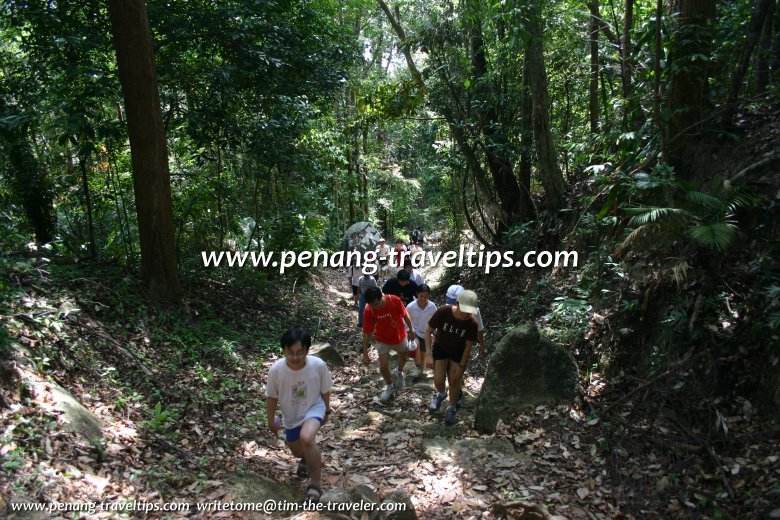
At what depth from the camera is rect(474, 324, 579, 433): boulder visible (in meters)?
5.91

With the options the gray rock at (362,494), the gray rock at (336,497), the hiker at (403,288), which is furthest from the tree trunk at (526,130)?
the gray rock at (336,497)

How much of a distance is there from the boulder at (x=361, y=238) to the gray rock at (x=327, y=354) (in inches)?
382

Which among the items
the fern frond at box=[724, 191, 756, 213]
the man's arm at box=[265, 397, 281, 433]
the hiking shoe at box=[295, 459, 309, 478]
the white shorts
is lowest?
the hiking shoe at box=[295, 459, 309, 478]

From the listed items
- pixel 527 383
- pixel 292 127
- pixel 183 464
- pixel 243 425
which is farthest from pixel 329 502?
pixel 292 127

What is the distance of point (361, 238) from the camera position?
788 inches

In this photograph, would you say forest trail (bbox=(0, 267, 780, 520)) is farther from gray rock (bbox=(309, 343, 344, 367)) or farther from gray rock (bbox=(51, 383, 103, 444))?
gray rock (bbox=(309, 343, 344, 367))

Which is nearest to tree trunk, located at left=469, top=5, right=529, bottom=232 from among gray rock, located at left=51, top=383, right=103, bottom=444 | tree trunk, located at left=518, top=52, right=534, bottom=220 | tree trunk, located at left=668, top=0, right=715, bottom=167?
tree trunk, located at left=518, top=52, right=534, bottom=220

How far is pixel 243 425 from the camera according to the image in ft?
20.2

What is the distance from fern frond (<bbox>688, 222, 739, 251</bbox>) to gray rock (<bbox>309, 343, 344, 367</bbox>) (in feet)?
20.5

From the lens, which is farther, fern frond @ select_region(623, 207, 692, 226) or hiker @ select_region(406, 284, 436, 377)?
hiker @ select_region(406, 284, 436, 377)

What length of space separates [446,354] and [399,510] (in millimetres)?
2503

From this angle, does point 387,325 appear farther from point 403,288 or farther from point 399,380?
point 403,288

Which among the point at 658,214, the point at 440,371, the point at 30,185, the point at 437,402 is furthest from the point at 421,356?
the point at 30,185

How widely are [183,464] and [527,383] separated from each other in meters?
3.80
